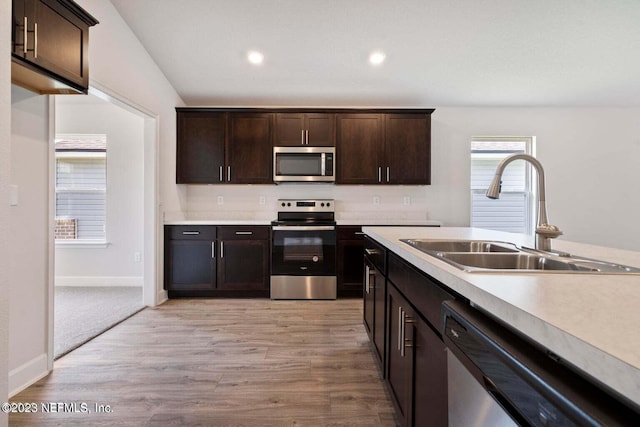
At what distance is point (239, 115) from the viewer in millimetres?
3672

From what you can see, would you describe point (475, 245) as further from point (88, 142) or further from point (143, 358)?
point (88, 142)

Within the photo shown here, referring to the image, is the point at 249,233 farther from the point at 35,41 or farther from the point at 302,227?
the point at 35,41

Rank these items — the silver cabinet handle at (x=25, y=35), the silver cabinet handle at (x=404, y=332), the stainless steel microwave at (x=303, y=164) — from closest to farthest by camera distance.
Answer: the silver cabinet handle at (x=404, y=332), the silver cabinet handle at (x=25, y=35), the stainless steel microwave at (x=303, y=164)

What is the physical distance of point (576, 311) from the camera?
0.55 metres

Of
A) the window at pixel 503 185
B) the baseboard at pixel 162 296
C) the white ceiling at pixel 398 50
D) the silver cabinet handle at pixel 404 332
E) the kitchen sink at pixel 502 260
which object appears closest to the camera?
the kitchen sink at pixel 502 260

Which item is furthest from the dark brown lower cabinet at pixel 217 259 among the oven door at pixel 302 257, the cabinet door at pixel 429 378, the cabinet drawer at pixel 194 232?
the cabinet door at pixel 429 378

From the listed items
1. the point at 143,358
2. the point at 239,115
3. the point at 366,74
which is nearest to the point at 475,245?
the point at 143,358

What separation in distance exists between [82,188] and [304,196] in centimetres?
308

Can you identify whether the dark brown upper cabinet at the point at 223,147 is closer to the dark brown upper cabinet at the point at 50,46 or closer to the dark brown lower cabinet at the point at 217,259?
the dark brown lower cabinet at the point at 217,259

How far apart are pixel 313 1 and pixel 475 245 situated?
2400 mm

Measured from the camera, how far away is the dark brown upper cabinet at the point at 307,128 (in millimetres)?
3666

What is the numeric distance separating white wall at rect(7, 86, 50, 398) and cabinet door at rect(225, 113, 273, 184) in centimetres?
189

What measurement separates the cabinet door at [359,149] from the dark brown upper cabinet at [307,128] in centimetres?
11

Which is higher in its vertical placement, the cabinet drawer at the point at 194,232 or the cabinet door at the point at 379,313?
the cabinet drawer at the point at 194,232
